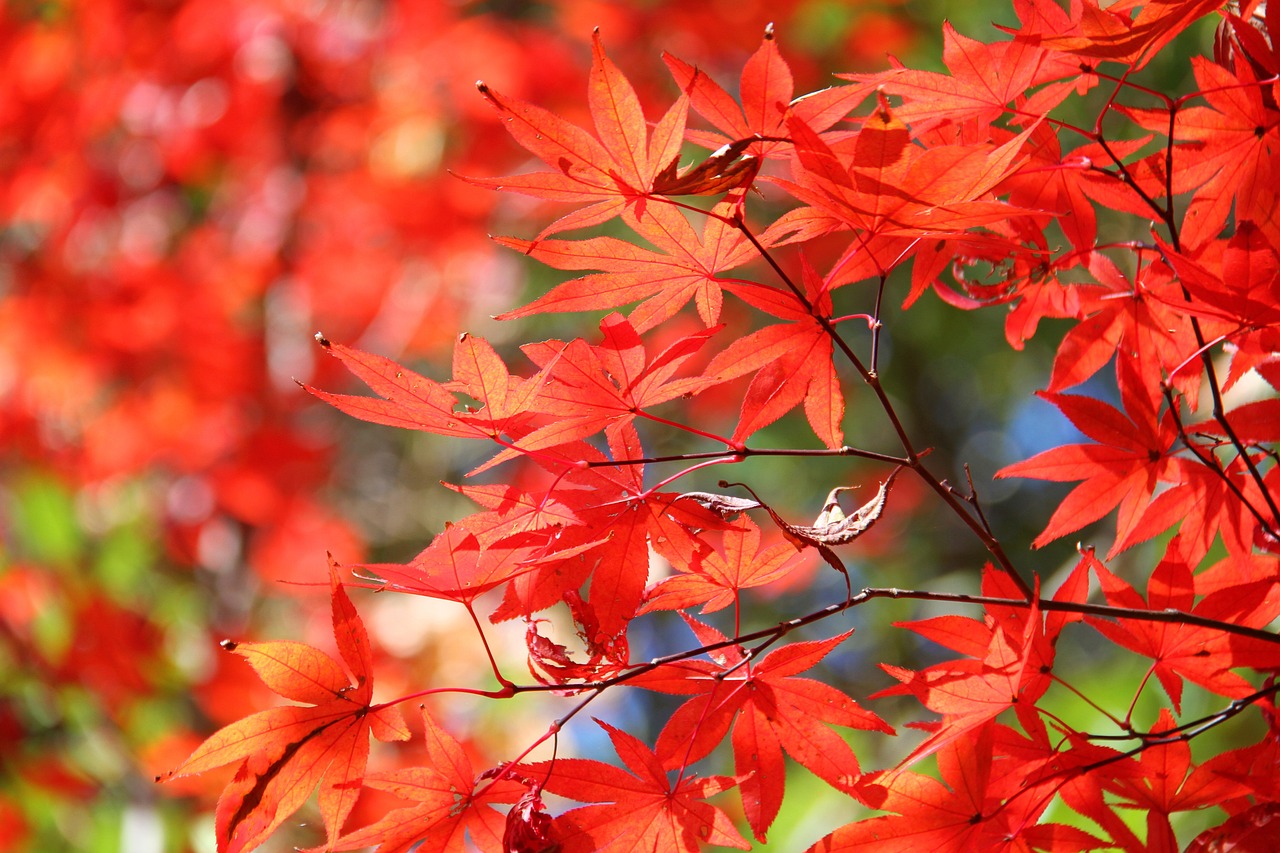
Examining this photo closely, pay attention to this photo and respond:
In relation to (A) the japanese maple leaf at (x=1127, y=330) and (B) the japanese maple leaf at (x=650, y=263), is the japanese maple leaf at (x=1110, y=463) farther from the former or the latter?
(B) the japanese maple leaf at (x=650, y=263)

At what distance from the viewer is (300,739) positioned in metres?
0.43

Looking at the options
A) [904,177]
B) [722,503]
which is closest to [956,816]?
[722,503]

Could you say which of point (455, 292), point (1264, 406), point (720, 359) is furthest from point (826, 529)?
point (455, 292)

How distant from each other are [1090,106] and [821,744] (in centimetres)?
246

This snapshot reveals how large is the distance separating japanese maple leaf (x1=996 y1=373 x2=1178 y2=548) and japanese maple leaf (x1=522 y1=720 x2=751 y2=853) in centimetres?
20

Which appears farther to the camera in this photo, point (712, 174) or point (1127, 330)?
point (1127, 330)

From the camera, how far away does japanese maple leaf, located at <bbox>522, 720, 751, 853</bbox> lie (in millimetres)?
447

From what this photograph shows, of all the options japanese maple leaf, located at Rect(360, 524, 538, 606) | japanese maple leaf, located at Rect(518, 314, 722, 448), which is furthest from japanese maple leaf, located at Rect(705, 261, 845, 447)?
japanese maple leaf, located at Rect(360, 524, 538, 606)

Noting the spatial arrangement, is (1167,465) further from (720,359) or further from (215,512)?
(215,512)

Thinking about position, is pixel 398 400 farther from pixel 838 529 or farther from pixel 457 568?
pixel 838 529

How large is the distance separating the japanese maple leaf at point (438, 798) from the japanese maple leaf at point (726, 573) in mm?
113

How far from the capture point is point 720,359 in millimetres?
475

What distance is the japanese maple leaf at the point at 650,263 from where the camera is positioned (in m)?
0.45

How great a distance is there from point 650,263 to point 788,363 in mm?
84
